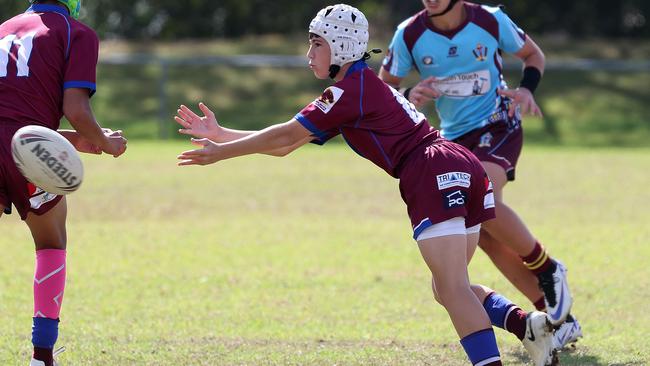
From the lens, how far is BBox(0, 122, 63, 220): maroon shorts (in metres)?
5.16

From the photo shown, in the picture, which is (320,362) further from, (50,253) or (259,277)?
(259,277)

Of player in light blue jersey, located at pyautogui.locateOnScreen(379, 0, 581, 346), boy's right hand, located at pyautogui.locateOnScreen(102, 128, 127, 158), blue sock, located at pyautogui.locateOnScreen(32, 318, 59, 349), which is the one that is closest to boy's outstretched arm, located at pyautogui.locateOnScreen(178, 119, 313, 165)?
boy's right hand, located at pyautogui.locateOnScreen(102, 128, 127, 158)

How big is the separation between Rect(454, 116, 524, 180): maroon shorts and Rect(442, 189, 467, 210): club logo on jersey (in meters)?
1.76

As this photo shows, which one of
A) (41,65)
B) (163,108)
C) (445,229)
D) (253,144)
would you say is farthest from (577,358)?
(163,108)

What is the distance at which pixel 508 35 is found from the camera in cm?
700

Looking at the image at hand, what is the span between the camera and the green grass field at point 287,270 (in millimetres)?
6453

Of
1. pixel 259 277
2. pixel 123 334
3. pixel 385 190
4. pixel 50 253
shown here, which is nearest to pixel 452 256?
pixel 50 253

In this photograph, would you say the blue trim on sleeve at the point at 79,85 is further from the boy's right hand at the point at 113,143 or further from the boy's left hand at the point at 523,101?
the boy's left hand at the point at 523,101

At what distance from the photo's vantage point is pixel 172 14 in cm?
3194

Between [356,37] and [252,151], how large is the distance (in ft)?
2.34

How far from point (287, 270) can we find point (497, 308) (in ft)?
11.9

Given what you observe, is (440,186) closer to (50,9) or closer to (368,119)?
(368,119)

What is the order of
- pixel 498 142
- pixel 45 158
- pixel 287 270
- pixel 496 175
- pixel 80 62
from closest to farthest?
pixel 45 158 → pixel 80 62 → pixel 496 175 → pixel 498 142 → pixel 287 270

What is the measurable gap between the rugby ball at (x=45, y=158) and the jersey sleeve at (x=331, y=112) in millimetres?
1052
